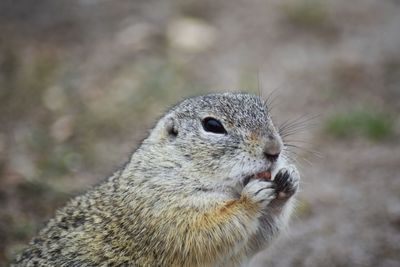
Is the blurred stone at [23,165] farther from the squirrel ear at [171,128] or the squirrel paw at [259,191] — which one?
the squirrel paw at [259,191]

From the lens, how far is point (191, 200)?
14.9 feet

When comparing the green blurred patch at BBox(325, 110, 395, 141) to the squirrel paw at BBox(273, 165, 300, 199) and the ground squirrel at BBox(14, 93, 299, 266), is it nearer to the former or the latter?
the ground squirrel at BBox(14, 93, 299, 266)

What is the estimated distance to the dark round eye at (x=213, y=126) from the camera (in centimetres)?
465

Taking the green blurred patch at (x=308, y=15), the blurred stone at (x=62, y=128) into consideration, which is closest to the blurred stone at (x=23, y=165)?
the blurred stone at (x=62, y=128)

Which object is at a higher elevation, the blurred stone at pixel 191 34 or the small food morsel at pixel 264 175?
the blurred stone at pixel 191 34

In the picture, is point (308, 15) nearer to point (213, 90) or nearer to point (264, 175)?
point (213, 90)

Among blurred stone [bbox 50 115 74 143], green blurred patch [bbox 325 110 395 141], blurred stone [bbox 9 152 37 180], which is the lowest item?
green blurred patch [bbox 325 110 395 141]

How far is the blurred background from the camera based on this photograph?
22.1 ft

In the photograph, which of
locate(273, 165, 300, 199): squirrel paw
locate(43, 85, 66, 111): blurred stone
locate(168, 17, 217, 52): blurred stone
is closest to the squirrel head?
locate(273, 165, 300, 199): squirrel paw

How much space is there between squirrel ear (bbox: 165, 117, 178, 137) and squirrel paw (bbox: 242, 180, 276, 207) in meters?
0.71

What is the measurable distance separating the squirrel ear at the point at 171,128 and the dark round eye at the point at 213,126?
23 centimetres

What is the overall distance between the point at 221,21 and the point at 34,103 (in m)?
3.16

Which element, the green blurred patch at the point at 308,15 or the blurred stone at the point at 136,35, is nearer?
the blurred stone at the point at 136,35

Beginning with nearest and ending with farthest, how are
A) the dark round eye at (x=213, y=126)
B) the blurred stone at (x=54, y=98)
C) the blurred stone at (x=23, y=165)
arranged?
the dark round eye at (x=213, y=126)
the blurred stone at (x=23, y=165)
the blurred stone at (x=54, y=98)
